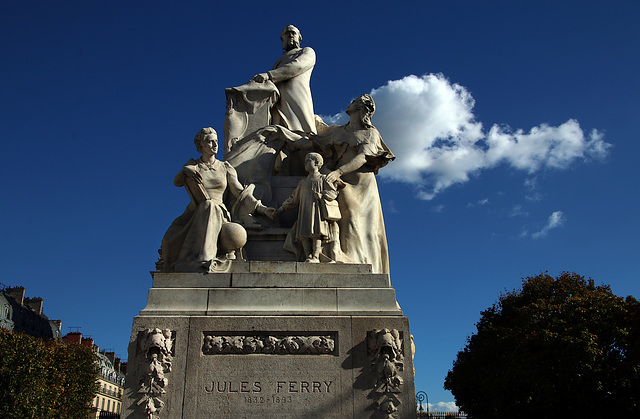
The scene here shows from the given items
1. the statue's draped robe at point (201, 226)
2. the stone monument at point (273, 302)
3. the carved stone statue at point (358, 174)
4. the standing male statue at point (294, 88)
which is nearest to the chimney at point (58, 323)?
the standing male statue at point (294, 88)

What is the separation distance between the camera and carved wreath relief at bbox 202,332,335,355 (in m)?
8.45

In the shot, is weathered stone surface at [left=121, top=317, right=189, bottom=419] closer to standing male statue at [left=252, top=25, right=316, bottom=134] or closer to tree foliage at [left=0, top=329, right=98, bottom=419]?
standing male statue at [left=252, top=25, right=316, bottom=134]

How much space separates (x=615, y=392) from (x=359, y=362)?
19.8 m

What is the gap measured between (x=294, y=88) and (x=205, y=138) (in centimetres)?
346

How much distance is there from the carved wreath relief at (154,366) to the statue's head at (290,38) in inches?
325

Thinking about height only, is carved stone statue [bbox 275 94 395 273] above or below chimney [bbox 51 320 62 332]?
below

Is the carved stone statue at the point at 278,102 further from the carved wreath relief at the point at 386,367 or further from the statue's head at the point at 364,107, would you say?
the carved wreath relief at the point at 386,367

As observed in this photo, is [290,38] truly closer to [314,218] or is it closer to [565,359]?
[314,218]

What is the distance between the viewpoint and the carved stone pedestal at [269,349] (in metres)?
8.18

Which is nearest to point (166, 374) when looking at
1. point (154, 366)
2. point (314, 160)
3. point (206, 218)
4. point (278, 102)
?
point (154, 366)

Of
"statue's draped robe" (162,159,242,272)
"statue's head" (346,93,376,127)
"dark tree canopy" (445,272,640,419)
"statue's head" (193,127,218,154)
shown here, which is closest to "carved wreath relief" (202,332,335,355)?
"statue's draped robe" (162,159,242,272)

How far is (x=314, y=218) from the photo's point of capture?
9.70 meters

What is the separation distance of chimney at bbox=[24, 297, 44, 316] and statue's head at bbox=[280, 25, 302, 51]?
1953 inches

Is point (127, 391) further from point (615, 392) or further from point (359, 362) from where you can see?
point (615, 392)
